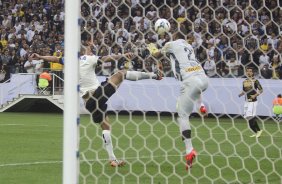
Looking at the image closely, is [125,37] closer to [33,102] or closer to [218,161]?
[218,161]

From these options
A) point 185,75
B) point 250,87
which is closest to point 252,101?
point 250,87

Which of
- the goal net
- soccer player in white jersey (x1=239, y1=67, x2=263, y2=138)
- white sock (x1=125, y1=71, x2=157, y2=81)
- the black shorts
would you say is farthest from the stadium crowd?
soccer player in white jersey (x1=239, y1=67, x2=263, y2=138)

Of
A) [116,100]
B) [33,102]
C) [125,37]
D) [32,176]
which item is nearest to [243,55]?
[125,37]

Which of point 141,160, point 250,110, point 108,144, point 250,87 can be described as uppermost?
point 108,144

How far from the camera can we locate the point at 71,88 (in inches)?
217

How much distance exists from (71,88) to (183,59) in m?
5.03

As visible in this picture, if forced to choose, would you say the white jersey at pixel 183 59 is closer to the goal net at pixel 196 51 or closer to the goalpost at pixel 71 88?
the goal net at pixel 196 51

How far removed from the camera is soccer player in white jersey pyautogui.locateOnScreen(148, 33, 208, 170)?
9.84 metres

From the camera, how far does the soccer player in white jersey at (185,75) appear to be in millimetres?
9844

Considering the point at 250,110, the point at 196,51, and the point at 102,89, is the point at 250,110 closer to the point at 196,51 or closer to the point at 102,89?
the point at 196,51

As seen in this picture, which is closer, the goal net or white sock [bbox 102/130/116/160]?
the goal net

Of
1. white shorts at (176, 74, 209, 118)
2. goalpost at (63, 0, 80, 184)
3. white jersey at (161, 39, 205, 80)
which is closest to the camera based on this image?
goalpost at (63, 0, 80, 184)

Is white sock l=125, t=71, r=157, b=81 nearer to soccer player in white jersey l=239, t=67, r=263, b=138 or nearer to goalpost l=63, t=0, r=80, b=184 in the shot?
goalpost l=63, t=0, r=80, b=184

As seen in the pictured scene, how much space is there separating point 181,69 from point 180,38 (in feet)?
1.49
